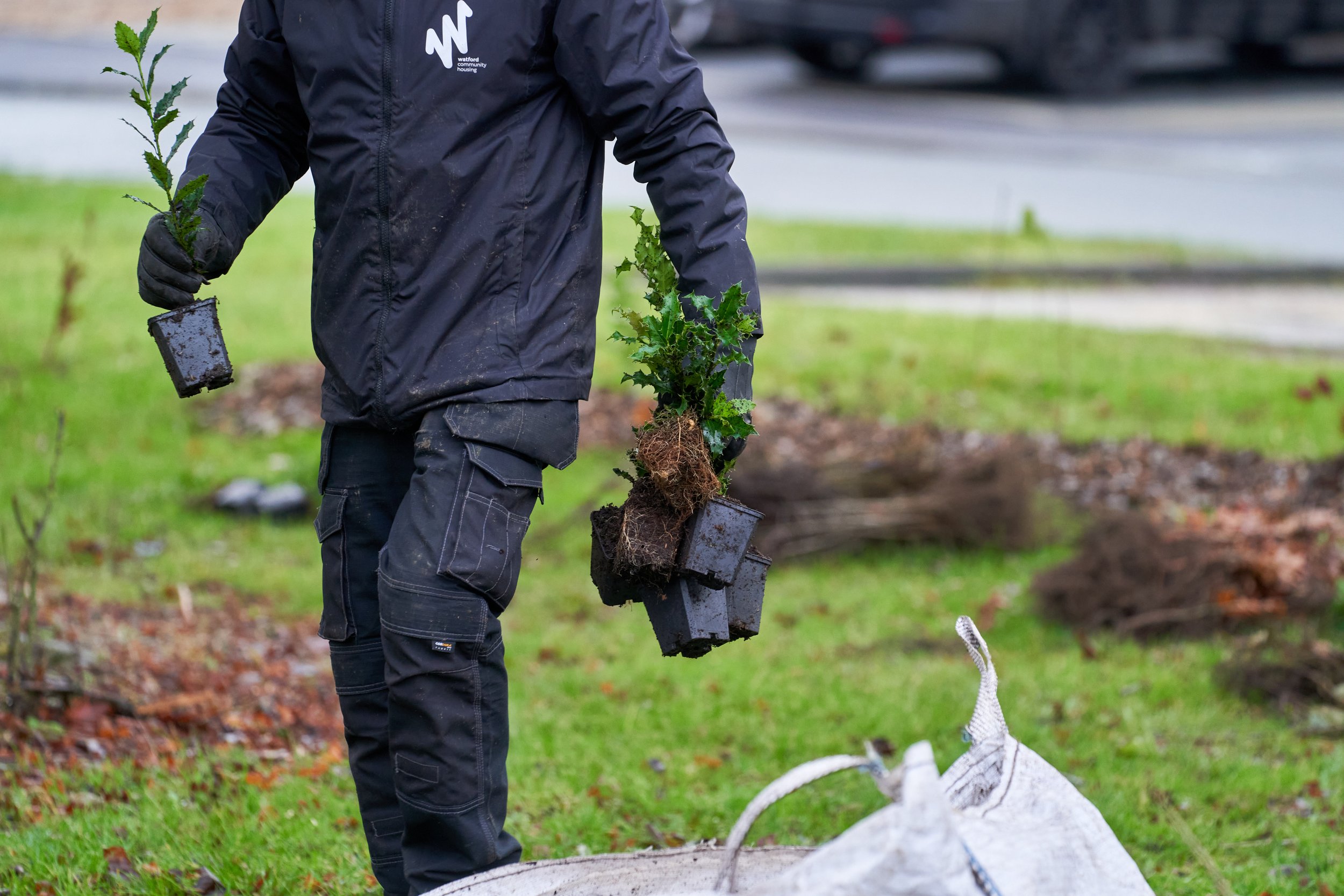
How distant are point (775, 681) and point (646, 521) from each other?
2143 mm

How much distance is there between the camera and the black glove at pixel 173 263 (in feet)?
8.99

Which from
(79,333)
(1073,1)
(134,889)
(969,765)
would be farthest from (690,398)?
(1073,1)

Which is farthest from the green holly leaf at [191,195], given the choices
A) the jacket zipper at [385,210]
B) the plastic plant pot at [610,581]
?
the plastic plant pot at [610,581]

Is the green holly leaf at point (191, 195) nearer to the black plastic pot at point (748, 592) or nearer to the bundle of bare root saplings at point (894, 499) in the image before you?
the black plastic pot at point (748, 592)

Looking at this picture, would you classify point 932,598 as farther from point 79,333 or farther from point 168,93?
point 79,333

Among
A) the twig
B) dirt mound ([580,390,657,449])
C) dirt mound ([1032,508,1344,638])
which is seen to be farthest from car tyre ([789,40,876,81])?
the twig

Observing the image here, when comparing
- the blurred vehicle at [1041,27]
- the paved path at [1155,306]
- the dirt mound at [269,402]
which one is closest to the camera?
the dirt mound at [269,402]

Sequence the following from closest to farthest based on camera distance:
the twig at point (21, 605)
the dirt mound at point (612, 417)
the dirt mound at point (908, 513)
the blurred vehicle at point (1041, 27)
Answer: the twig at point (21, 605)
the dirt mound at point (908, 513)
the dirt mound at point (612, 417)
the blurred vehicle at point (1041, 27)

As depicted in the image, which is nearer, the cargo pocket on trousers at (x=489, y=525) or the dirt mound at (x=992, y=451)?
the cargo pocket on trousers at (x=489, y=525)

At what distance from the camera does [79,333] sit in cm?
793

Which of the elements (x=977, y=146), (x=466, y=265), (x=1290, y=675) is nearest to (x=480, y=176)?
(x=466, y=265)

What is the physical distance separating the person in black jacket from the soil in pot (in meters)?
0.19

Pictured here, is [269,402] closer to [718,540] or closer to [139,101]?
[139,101]

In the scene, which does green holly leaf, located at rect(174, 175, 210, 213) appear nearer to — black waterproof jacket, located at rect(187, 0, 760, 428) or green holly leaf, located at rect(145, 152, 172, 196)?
green holly leaf, located at rect(145, 152, 172, 196)
